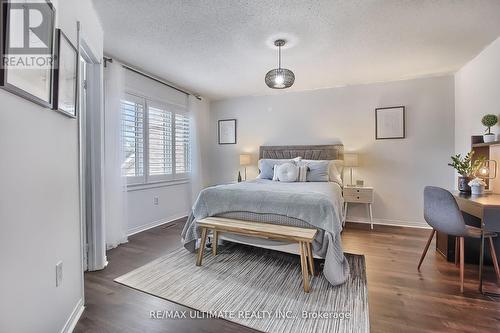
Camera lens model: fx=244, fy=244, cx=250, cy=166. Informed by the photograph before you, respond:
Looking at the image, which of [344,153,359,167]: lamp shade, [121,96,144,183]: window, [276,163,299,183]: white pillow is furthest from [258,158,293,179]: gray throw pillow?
[121,96,144,183]: window

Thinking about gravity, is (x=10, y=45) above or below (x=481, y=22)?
below

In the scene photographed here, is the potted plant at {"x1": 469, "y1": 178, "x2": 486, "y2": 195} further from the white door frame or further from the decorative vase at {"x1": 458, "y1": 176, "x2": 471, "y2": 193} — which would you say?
the white door frame

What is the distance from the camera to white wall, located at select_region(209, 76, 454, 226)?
12.8ft

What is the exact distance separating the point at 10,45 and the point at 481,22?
3602 millimetres

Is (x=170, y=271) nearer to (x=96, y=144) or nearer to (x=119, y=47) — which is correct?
(x=96, y=144)

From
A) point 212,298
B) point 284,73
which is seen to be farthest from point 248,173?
point 212,298

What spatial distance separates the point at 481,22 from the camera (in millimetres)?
2348

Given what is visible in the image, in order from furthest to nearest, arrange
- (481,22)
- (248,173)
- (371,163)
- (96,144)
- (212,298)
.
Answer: (248,173), (371,163), (96,144), (481,22), (212,298)

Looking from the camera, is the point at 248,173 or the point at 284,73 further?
the point at 248,173

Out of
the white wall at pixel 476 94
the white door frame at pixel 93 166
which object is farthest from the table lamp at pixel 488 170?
the white door frame at pixel 93 166

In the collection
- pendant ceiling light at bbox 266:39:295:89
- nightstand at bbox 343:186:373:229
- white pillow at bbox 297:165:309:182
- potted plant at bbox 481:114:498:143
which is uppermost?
pendant ceiling light at bbox 266:39:295:89

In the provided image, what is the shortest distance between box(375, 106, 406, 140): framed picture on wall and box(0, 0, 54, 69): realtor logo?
4360 mm

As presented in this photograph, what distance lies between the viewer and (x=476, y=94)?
10.3ft

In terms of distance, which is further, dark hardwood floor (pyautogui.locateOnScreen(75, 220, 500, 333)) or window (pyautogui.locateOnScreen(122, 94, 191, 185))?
window (pyautogui.locateOnScreen(122, 94, 191, 185))
